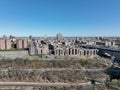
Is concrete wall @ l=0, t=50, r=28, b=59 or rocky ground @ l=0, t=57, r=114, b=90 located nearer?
rocky ground @ l=0, t=57, r=114, b=90

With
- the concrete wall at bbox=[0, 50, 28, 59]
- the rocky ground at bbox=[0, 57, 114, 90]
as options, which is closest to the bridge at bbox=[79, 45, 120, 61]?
the rocky ground at bbox=[0, 57, 114, 90]

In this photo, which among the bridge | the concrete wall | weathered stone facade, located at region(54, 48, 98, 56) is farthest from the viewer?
weathered stone facade, located at region(54, 48, 98, 56)

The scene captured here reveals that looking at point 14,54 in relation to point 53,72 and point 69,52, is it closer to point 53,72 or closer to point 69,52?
point 69,52

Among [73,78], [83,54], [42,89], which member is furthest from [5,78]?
[83,54]

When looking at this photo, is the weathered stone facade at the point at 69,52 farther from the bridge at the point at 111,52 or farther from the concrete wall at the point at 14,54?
the concrete wall at the point at 14,54

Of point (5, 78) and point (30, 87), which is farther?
point (5, 78)

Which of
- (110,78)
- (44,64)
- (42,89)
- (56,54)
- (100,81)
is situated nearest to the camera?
(42,89)

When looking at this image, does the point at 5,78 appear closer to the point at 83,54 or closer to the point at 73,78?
the point at 73,78

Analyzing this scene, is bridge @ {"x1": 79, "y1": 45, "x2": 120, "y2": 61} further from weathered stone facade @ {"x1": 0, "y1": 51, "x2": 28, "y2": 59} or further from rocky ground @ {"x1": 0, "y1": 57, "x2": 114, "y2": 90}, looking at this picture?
weathered stone facade @ {"x1": 0, "y1": 51, "x2": 28, "y2": 59}

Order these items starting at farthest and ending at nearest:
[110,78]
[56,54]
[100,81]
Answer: [56,54] < [110,78] < [100,81]

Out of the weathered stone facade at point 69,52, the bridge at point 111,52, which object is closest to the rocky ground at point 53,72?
the weathered stone facade at point 69,52
